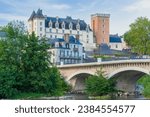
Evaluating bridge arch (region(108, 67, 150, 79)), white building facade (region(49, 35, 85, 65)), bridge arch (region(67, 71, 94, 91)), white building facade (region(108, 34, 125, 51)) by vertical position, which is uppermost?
white building facade (region(108, 34, 125, 51))

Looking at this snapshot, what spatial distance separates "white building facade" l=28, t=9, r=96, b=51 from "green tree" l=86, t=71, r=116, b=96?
23.5 m

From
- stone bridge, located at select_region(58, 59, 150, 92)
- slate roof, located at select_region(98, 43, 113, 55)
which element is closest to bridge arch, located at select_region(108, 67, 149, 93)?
stone bridge, located at select_region(58, 59, 150, 92)

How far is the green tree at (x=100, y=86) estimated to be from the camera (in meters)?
21.7

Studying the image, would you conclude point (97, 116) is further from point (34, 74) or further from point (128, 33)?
point (128, 33)

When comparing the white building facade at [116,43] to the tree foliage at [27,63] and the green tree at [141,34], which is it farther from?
the tree foliage at [27,63]

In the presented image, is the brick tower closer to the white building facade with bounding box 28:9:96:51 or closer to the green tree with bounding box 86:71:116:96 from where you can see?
the white building facade with bounding box 28:9:96:51

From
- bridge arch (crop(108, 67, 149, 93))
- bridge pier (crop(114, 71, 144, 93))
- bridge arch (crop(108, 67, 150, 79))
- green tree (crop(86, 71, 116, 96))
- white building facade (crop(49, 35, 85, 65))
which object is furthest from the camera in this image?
white building facade (crop(49, 35, 85, 65))

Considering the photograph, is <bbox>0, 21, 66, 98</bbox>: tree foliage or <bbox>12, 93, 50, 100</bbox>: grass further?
<bbox>0, 21, 66, 98</bbox>: tree foliage

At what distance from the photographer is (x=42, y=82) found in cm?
1616

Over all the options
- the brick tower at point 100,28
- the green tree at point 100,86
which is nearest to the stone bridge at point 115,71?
the green tree at point 100,86

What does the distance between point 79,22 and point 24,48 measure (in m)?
33.7

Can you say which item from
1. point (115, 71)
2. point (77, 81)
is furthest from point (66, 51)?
point (115, 71)

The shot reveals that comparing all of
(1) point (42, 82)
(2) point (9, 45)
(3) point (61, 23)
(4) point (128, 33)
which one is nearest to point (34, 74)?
(1) point (42, 82)

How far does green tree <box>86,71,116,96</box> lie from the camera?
71.3 feet
